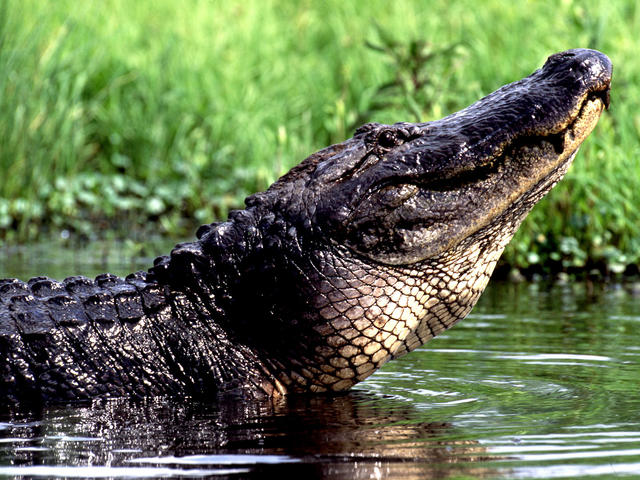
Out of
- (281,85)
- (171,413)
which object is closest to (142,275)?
(171,413)

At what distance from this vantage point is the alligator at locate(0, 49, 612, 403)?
3918 millimetres

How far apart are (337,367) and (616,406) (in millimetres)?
931

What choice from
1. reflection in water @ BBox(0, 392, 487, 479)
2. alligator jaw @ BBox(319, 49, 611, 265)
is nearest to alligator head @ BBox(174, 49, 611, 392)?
alligator jaw @ BBox(319, 49, 611, 265)

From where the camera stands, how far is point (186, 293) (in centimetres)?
405

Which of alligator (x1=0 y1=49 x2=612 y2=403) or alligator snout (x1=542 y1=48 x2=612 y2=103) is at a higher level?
alligator snout (x1=542 y1=48 x2=612 y2=103)

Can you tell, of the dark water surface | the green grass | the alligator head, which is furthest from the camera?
the green grass

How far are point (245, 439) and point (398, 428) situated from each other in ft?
1.56

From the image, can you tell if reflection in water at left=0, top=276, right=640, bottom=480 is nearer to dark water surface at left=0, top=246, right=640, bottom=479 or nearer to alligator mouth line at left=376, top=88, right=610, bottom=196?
dark water surface at left=0, top=246, right=640, bottom=479

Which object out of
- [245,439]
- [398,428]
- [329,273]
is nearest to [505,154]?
[329,273]

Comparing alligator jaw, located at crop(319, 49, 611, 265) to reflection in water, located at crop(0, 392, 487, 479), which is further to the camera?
alligator jaw, located at crop(319, 49, 611, 265)

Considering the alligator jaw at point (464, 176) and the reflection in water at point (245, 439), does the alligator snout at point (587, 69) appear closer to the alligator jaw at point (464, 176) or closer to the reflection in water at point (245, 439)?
the alligator jaw at point (464, 176)

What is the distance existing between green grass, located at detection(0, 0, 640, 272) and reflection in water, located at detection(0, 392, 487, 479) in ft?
11.2

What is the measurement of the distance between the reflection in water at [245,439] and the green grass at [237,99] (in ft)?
11.2

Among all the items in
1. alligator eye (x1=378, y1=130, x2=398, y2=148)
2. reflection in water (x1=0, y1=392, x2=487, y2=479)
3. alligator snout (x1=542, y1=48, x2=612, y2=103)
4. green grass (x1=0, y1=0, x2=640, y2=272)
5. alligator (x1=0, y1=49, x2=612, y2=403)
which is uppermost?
green grass (x1=0, y1=0, x2=640, y2=272)
